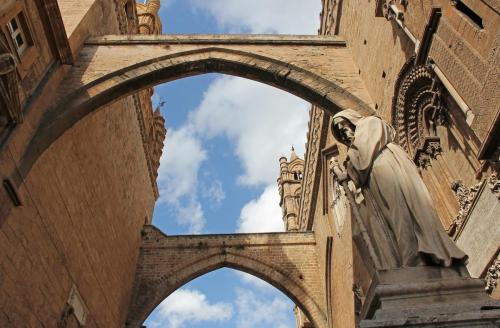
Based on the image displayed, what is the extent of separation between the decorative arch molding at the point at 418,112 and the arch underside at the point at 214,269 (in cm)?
693

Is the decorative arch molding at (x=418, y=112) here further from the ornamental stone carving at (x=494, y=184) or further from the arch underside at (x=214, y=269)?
the arch underside at (x=214, y=269)

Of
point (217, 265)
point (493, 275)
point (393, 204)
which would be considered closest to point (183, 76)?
point (493, 275)

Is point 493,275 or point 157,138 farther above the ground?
point 157,138

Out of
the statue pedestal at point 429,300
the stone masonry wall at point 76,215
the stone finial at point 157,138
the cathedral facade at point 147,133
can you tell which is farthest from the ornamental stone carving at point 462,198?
the stone finial at point 157,138

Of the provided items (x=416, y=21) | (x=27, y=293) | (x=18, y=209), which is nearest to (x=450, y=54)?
(x=416, y=21)

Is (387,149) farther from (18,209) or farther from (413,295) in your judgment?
(18,209)

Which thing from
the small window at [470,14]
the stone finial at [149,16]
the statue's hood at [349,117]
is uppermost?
the stone finial at [149,16]

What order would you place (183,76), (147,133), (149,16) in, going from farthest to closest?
(149,16) → (147,133) → (183,76)

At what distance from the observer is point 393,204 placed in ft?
8.86

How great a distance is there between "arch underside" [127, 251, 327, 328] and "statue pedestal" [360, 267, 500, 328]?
9748 millimetres

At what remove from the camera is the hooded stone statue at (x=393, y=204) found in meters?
2.49

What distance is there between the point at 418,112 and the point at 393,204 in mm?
3715

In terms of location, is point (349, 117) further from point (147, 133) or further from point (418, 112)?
point (147, 133)

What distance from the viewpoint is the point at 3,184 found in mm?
5352
